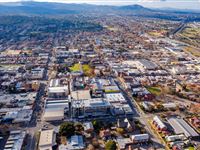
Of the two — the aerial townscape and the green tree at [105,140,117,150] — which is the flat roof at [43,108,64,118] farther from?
the green tree at [105,140,117,150]

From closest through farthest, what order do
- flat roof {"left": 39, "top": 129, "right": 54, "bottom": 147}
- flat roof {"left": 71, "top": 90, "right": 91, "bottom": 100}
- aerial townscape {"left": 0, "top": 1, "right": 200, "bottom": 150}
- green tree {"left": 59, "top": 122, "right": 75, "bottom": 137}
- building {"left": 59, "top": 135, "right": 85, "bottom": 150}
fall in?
building {"left": 59, "top": 135, "right": 85, "bottom": 150} < flat roof {"left": 39, "top": 129, "right": 54, "bottom": 147} < aerial townscape {"left": 0, "top": 1, "right": 200, "bottom": 150} < green tree {"left": 59, "top": 122, "right": 75, "bottom": 137} < flat roof {"left": 71, "top": 90, "right": 91, "bottom": 100}

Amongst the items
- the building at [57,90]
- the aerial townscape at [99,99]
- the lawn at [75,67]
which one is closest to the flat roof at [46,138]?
the aerial townscape at [99,99]

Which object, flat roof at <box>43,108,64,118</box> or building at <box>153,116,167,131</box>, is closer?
building at <box>153,116,167,131</box>

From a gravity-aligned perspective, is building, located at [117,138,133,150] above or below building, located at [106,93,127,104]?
below

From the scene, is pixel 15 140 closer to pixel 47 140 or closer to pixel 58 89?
pixel 47 140

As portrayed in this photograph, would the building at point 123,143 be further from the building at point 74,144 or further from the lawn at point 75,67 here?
the lawn at point 75,67

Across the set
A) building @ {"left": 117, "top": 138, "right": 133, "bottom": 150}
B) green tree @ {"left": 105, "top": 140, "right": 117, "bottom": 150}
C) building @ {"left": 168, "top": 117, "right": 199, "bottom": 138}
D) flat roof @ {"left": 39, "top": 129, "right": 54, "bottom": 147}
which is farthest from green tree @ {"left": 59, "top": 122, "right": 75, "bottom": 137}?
building @ {"left": 168, "top": 117, "right": 199, "bottom": 138}
